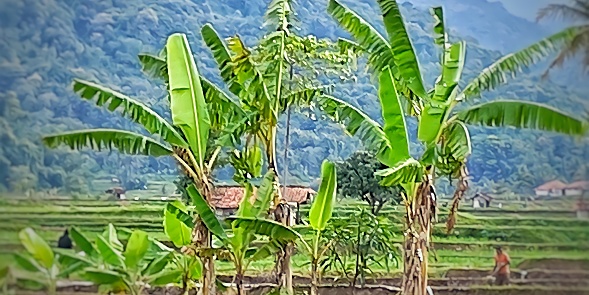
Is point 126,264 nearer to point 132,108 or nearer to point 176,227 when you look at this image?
point 176,227

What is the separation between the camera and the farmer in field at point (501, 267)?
1.96 m

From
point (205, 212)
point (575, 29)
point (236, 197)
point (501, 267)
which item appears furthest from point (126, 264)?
point (575, 29)

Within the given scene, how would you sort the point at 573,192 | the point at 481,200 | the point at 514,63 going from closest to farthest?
1. the point at 514,63
2. the point at 573,192
3. the point at 481,200

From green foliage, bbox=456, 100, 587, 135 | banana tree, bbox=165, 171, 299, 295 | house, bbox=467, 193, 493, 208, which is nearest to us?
green foliage, bbox=456, 100, 587, 135

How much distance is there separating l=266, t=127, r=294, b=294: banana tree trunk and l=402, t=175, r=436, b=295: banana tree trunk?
1.10ft

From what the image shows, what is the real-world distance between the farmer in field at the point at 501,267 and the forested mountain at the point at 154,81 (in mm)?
186

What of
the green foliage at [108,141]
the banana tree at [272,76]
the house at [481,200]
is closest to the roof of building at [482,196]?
the house at [481,200]

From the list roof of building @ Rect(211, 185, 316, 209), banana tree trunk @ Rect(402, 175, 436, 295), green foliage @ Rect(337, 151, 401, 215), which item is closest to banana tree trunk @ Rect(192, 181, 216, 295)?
roof of building @ Rect(211, 185, 316, 209)

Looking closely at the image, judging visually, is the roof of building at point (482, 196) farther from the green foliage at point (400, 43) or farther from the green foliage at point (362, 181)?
the green foliage at point (400, 43)

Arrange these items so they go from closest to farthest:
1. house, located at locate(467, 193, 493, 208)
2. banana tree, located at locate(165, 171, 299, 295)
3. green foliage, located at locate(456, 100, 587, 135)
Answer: green foliage, located at locate(456, 100, 587, 135)
banana tree, located at locate(165, 171, 299, 295)
house, located at locate(467, 193, 493, 208)

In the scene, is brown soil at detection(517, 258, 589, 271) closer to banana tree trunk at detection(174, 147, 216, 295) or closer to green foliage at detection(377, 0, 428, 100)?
green foliage at detection(377, 0, 428, 100)

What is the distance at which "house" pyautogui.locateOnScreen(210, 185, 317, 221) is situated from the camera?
2.01 meters

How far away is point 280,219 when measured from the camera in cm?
197

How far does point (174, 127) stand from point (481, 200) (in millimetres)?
901
